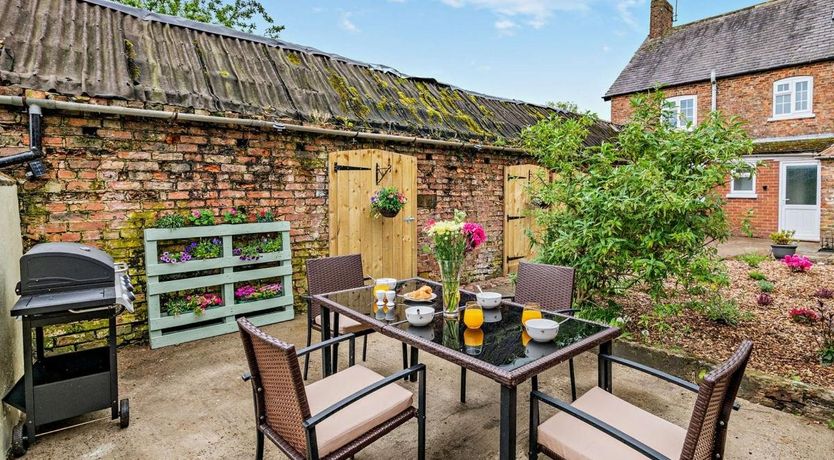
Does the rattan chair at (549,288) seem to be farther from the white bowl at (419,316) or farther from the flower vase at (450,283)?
the white bowl at (419,316)

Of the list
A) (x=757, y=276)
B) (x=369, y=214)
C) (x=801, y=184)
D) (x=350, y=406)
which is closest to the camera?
(x=350, y=406)

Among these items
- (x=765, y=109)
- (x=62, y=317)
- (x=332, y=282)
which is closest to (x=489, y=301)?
(x=332, y=282)

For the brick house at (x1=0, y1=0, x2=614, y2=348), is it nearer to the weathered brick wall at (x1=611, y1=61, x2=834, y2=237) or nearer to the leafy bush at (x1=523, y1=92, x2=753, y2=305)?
the leafy bush at (x1=523, y1=92, x2=753, y2=305)

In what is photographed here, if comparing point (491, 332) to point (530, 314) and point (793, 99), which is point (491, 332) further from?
point (793, 99)

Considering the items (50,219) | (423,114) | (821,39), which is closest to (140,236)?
(50,219)

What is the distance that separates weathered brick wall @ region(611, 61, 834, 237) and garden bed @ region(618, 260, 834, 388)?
5918 mm

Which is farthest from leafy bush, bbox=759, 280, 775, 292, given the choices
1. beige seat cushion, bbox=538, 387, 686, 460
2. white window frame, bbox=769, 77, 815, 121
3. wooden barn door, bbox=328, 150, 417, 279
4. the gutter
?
white window frame, bbox=769, 77, 815, 121

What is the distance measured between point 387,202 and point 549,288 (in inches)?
96.3

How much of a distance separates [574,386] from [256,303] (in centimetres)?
308

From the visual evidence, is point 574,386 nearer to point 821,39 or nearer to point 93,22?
point 93,22

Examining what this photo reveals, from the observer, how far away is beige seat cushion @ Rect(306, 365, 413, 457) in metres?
1.70

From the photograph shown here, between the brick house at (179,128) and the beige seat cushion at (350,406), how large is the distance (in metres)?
2.73

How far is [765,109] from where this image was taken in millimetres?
11648

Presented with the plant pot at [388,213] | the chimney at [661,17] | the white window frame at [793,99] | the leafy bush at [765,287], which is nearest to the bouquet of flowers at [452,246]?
the plant pot at [388,213]
